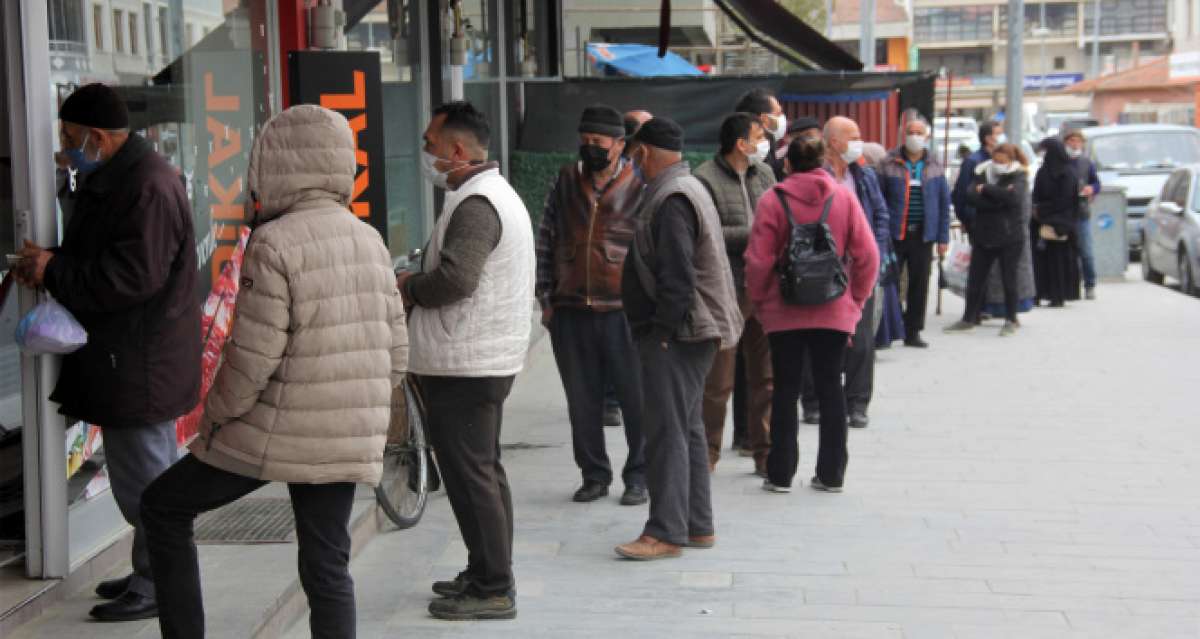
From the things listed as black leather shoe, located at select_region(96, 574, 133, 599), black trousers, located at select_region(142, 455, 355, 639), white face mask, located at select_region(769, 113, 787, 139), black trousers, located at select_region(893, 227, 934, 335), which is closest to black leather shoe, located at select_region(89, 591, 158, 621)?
black leather shoe, located at select_region(96, 574, 133, 599)

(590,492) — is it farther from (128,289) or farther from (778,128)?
(128,289)

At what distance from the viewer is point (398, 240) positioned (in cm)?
1041

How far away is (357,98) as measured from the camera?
20.4ft

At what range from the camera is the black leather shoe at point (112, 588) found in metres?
5.45

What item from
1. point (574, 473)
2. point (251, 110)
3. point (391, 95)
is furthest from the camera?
point (391, 95)

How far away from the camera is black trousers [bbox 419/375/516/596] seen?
5594 millimetres

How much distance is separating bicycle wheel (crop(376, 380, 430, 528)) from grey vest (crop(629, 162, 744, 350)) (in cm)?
121

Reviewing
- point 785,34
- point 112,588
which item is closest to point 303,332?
point 112,588

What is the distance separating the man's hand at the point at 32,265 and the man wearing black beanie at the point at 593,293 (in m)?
2.87

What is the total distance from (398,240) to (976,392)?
4207 millimetres

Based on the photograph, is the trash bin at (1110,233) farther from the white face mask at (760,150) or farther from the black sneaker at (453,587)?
the black sneaker at (453,587)

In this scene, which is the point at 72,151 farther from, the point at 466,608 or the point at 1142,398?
the point at 1142,398

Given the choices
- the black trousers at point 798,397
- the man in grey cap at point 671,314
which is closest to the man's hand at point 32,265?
the man in grey cap at point 671,314

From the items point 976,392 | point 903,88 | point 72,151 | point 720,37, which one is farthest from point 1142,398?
point 720,37
